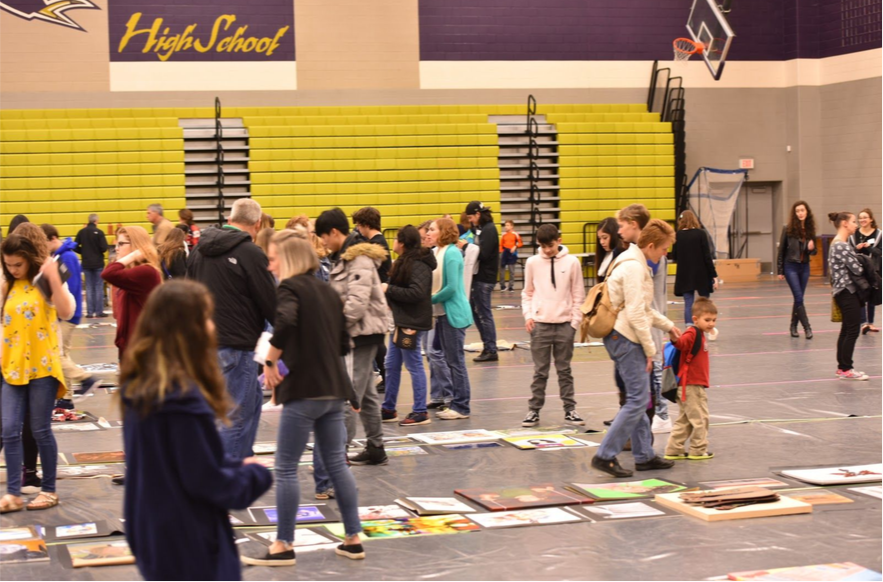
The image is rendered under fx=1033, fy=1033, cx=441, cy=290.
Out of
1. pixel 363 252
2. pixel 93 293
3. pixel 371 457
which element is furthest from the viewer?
pixel 93 293

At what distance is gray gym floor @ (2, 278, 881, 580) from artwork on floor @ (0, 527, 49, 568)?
0.08m

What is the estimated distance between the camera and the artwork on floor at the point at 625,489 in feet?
20.2

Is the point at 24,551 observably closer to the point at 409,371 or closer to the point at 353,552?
the point at 353,552

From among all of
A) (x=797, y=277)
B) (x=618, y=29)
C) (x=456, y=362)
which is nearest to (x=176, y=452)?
(x=456, y=362)

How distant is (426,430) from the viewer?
330 inches

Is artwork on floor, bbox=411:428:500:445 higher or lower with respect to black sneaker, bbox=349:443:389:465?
lower

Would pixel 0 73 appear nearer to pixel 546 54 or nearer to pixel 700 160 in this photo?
pixel 546 54

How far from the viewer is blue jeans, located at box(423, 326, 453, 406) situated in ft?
29.8

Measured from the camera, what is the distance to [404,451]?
7555mm

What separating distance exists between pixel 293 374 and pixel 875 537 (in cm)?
306

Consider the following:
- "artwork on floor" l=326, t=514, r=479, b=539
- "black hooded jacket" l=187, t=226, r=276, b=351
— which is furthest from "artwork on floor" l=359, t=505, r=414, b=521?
"black hooded jacket" l=187, t=226, r=276, b=351

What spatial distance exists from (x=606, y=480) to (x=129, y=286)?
3.31 m

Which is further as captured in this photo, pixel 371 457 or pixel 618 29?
pixel 618 29

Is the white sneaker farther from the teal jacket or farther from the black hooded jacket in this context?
the black hooded jacket
